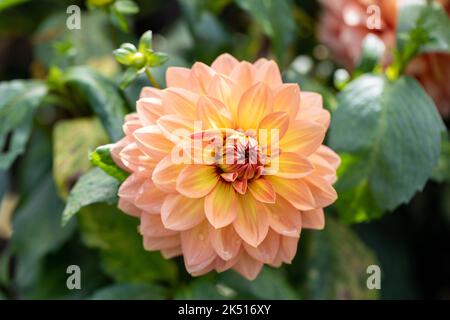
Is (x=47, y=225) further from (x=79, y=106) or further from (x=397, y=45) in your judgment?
(x=397, y=45)

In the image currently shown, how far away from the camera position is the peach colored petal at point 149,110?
0.58m

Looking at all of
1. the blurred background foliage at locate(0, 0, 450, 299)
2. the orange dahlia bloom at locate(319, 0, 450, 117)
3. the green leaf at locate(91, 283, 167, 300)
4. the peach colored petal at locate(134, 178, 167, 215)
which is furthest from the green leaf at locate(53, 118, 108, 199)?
the orange dahlia bloom at locate(319, 0, 450, 117)

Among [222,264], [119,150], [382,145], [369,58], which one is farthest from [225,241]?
[369,58]

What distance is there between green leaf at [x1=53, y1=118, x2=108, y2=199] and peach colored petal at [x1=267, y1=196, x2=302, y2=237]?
29 cm

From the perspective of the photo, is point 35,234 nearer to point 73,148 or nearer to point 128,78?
point 73,148

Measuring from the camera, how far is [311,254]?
881mm

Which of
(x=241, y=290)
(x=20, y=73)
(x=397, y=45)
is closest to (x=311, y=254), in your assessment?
(x=241, y=290)

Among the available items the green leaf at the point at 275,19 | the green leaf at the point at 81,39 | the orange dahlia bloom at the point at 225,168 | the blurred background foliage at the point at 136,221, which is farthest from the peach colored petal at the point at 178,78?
the green leaf at the point at 81,39

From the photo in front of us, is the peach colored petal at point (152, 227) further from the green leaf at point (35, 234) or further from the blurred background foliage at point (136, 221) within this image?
the green leaf at point (35, 234)

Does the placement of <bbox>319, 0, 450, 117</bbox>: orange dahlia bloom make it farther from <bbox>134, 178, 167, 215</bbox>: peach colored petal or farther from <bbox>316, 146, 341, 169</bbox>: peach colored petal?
<bbox>134, 178, 167, 215</bbox>: peach colored petal

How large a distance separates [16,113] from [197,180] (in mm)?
307

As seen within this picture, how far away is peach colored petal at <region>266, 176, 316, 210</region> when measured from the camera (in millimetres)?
575
